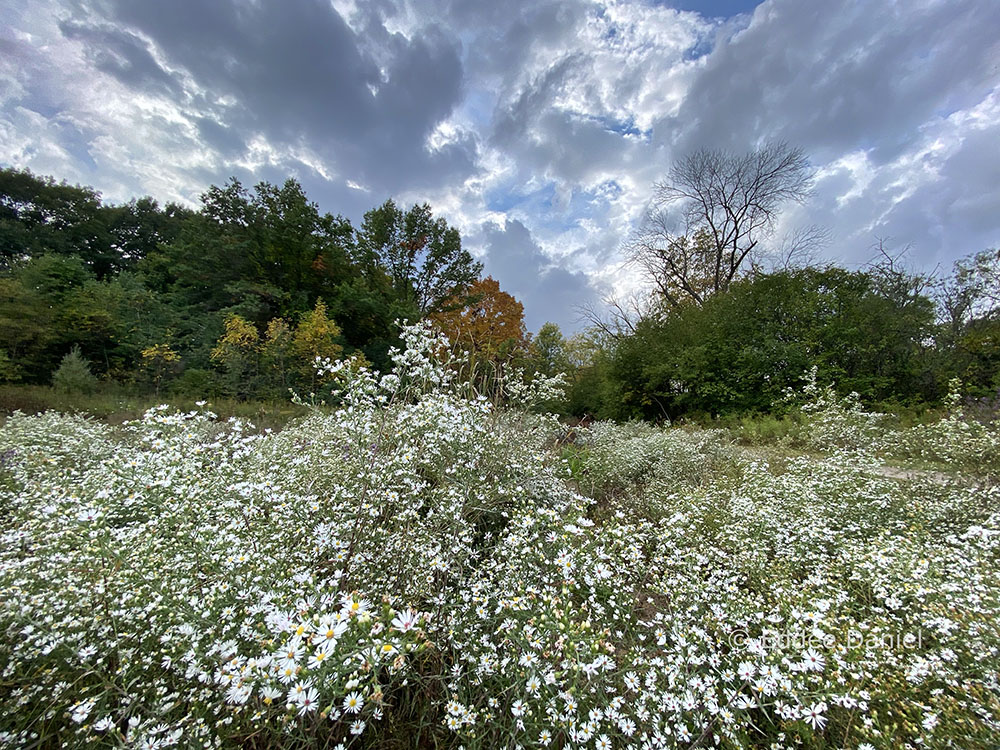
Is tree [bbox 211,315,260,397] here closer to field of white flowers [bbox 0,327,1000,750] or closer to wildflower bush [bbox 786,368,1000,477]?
field of white flowers [bbox 0,327,1000,750]

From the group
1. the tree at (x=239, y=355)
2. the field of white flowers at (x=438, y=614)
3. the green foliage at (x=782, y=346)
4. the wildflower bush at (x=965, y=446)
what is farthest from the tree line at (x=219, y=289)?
the green foliage at (x=782, y=346)

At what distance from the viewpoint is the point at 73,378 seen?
11273 millimetres

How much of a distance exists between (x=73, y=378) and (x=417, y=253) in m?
15.5

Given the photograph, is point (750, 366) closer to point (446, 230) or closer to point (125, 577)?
point (125, 577)

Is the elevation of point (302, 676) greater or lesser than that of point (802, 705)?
greater

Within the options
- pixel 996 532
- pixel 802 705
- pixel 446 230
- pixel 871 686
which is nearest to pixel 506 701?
pixel 802 705

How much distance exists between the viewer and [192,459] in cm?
216

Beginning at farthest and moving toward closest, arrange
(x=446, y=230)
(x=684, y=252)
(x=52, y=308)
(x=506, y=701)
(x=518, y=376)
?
(x=446, y=230), (x=684, y=252), (x=52, y=308), (x=518, y=376), (x=506, y=701)

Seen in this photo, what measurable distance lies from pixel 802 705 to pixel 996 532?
152 cm

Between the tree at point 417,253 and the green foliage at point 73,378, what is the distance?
12.7 meters

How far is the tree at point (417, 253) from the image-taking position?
21.9m

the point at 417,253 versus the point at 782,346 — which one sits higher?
the point at 417,253


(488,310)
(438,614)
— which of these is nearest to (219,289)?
(488,310)

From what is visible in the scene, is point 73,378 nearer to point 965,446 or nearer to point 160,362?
point 160,362
